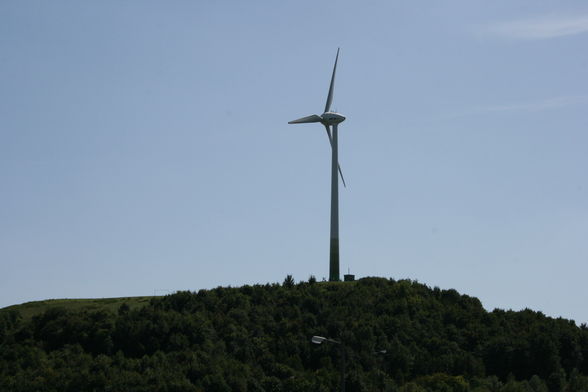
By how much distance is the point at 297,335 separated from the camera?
130m

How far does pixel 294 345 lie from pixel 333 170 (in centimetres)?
3113

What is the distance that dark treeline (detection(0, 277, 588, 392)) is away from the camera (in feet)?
359

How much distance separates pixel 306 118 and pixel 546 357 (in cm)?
5051

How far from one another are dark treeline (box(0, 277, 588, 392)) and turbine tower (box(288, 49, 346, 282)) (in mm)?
3989

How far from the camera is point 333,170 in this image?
146 meters

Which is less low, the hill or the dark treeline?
the hill

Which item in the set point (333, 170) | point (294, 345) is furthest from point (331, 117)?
point (294, 345)

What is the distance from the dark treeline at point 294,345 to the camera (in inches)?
4311

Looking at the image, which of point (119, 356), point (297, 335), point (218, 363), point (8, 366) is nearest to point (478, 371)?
point (297, 335)

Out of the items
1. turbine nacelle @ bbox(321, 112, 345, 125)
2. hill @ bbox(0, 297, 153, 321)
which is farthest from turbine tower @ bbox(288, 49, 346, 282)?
hill @ bbox(0, 297, 153, 321)

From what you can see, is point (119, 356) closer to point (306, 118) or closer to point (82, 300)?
point (82, 300)

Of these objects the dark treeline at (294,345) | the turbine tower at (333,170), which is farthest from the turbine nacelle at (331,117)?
the dark treeline at (294,345)

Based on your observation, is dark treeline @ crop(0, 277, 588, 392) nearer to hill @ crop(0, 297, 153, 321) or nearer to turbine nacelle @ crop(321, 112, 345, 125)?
hill @ crop(0, 297, 153, 321)

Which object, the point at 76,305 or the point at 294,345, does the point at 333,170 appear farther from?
the point at 76,305
